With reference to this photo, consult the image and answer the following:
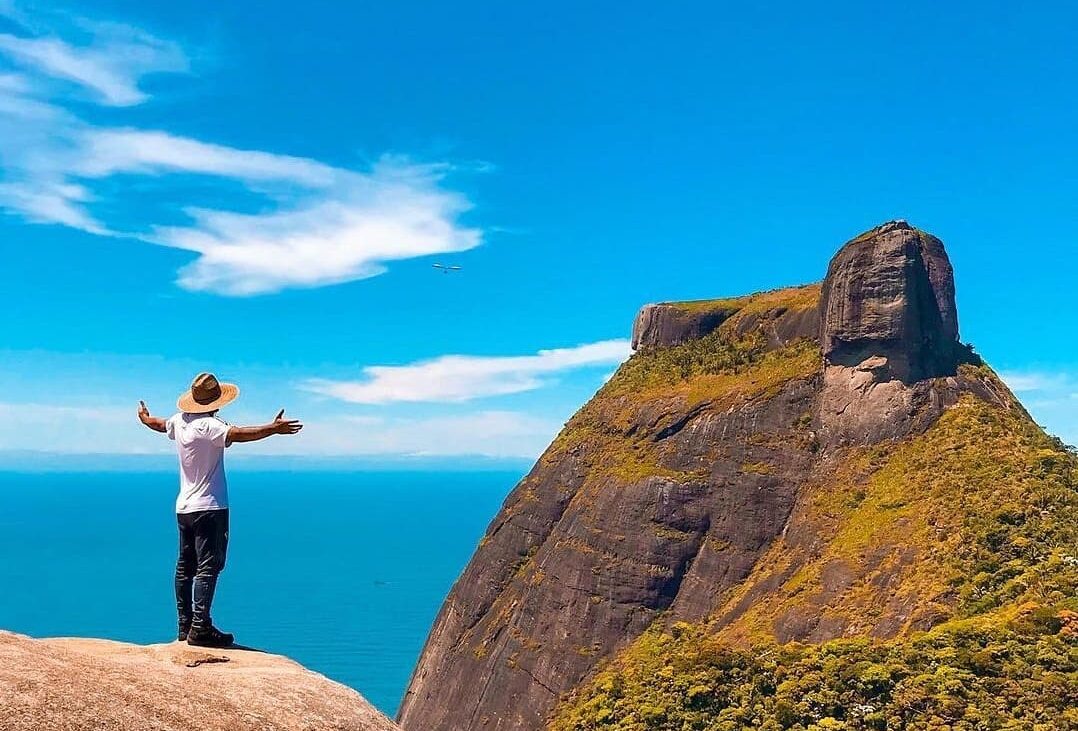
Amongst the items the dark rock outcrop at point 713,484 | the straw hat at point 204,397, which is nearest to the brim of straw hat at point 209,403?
the straw hat at point 204,397

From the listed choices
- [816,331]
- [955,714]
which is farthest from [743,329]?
[955,714]

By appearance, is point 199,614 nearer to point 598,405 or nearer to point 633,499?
point 633,499

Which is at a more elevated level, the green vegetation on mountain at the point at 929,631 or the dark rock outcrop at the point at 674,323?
the dark rock outcrop at the point at 674,323

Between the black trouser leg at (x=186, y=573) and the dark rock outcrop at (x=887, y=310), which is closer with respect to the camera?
the black trouser leg at (x=186, y=573)

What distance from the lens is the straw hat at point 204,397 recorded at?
1174 centimetres

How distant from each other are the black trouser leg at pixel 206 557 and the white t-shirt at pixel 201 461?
17 cm

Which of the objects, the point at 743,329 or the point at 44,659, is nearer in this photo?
the point at 44,659

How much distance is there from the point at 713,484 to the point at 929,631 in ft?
96.6

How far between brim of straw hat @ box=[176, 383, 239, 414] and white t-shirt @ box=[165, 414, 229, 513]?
0.14m

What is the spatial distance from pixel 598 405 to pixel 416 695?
1461 inches

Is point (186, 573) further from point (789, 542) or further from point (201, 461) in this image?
point (789, 542)

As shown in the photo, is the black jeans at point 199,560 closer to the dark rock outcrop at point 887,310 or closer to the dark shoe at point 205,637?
the dark shoe at point 205,637

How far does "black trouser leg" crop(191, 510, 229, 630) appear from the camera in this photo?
11375 mm

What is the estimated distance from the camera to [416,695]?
86500mm
